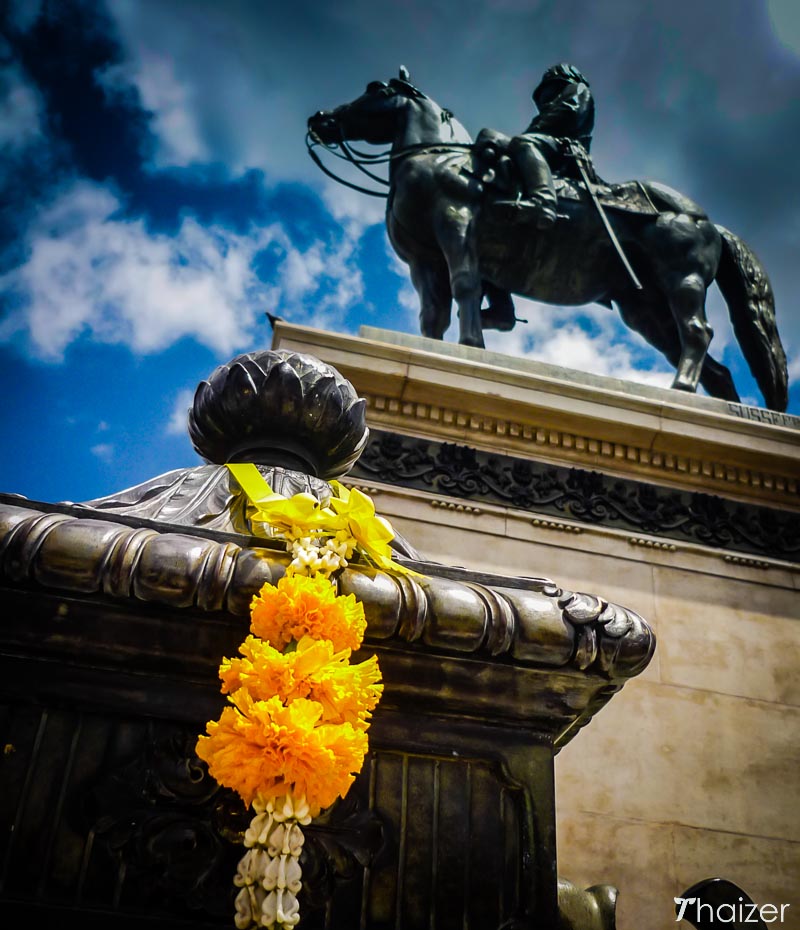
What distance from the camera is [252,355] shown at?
6.05 ft

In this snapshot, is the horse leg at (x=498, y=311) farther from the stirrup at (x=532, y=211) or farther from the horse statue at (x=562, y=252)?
the stirrup at (x=532, y=211)

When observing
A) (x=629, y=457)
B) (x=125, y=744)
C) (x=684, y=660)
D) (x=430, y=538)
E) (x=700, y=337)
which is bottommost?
(x=125, y=744)

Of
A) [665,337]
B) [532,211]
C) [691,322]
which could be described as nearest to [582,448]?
[691,322]

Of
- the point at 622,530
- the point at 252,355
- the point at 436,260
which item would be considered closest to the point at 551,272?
the point at 436,260

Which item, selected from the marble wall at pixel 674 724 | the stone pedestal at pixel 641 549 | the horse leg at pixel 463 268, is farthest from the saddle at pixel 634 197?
the marble wall at pixel 674 724

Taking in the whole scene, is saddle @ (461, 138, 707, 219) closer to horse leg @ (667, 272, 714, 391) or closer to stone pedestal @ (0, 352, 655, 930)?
horse leg @ (667, 272, 714, 391)

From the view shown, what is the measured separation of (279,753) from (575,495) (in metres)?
4.01

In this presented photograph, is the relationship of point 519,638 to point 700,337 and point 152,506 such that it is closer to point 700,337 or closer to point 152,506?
point 152,506

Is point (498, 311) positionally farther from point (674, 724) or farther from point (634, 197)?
point (674, 724)

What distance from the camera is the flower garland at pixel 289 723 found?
101cm

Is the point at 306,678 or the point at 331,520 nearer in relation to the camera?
the point at 306,678

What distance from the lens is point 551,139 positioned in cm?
689

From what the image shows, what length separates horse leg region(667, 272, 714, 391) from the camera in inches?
250

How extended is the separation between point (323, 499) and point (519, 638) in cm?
50
